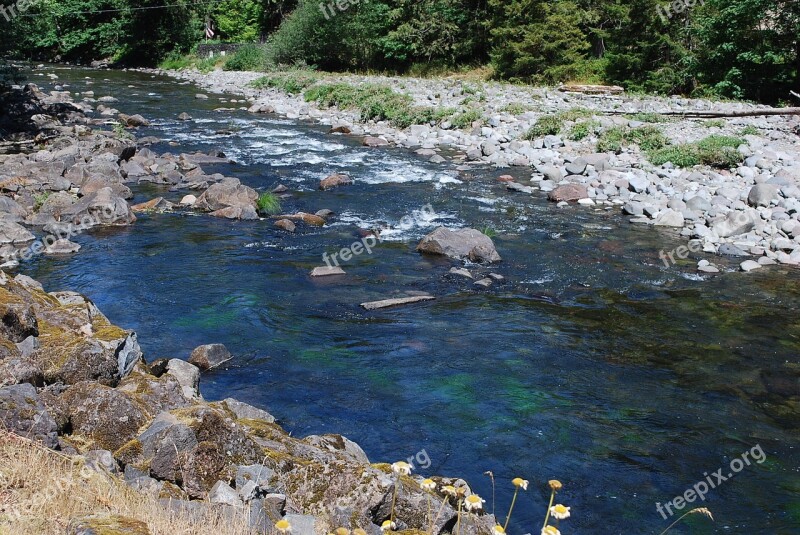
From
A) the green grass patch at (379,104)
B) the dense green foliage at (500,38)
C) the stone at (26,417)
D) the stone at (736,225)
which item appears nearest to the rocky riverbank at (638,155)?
the stone at (736,225)

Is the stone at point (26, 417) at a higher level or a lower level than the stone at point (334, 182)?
higher

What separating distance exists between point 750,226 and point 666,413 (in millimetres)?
7550

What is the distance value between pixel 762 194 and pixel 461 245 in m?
6.73

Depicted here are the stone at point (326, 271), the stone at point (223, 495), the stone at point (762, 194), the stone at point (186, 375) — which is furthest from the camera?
the stone at point (762, 194)

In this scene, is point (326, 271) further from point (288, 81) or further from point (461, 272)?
point (288, 81)

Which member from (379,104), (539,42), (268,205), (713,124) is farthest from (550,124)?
(539,42)

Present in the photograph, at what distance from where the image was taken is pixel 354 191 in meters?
16.9

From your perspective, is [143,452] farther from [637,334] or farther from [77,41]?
[77,41]

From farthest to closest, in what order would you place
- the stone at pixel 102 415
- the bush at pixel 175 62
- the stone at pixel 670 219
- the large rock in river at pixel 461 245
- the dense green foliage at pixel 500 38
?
the bush at pixel 175 62 → the dense green foliage at pixel 500 38 → the stone at pixel 670 219 → the large rock in river at pixel 461 245 → the stone at pixel 102 415

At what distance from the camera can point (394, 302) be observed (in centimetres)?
1062

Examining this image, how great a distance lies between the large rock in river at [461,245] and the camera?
12.5 m

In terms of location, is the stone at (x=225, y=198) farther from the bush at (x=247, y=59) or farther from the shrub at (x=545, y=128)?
the bush at (x=247, y=59)

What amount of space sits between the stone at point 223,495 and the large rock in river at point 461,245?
814 centimetres

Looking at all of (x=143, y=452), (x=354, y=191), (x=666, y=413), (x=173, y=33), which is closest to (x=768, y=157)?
(x=354, y=191)
